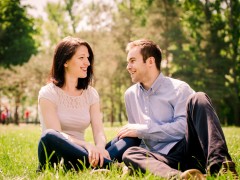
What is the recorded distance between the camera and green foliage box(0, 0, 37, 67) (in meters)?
30.8

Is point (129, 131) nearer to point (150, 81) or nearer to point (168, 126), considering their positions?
point (168, 126)

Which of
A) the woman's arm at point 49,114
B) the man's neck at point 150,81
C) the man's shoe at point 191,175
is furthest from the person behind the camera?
the man's neck at point 150,81

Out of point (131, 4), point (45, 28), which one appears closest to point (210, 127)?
point (131, 4)

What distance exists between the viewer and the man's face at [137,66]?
4.99 metres

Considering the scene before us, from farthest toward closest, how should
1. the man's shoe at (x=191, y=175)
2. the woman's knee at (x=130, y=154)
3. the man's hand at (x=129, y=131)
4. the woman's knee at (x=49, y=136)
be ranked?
the man's hand at (x=129, y=131)
the woman's knee at (x=49, y=136)
the woman's knee at (x=130, y=154)
the man's shoe at (x=191, y=175)

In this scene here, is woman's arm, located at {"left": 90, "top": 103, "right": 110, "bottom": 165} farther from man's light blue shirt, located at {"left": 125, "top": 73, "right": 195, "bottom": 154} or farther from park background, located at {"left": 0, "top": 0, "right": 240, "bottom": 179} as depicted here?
park background, located at {"left": 0, "top": 0, "right": 240, "bottom": 179}

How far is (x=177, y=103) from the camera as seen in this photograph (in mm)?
4422

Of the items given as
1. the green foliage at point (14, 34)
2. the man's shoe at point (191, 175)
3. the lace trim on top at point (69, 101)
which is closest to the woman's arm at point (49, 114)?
the lace trim on top at point (69, 101)

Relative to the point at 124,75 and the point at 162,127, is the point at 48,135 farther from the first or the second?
the point at 124,75

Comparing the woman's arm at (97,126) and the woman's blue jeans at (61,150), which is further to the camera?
the woman's arm at (97,126)

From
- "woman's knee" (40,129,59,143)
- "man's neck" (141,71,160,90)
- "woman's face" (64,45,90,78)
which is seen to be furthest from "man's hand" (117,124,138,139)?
"woman's face" (64,45,90,78)

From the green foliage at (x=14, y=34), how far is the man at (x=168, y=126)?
26.6 m

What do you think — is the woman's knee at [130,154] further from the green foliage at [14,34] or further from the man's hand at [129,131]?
the green foliage at [14,34]

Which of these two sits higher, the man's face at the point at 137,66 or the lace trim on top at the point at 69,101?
the man's face at the point at 137,66
